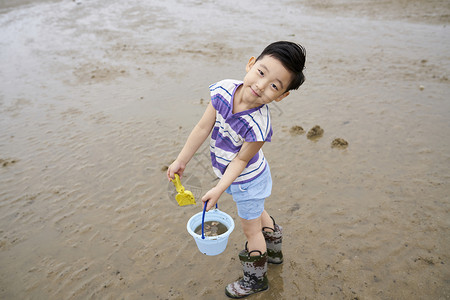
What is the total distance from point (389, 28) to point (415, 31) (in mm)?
698

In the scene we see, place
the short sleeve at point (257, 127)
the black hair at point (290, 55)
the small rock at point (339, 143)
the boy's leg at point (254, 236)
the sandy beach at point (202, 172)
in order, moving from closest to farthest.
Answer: the black hair at point (290, 55) → the short sleeve at point (257, 127) → the boy's leg at point (254, 236) → the sandy beach at point (202, 172) → the small rock at point (339, 143)

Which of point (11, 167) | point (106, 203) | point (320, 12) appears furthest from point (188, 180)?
point (320, 12)

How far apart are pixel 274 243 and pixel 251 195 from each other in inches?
27.9

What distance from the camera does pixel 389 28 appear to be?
27.8 feet

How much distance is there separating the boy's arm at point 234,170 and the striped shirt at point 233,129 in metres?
0.06

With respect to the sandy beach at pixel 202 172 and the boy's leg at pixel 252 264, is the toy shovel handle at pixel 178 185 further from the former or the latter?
the sandy beach at pixel 202 172

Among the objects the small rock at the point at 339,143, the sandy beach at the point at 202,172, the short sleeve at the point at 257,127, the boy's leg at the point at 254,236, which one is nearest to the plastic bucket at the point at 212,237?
the boy's leg at the point at 254,236

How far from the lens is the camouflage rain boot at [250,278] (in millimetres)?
2035

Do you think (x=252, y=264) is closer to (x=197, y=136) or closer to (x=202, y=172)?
(x=197, y=136)

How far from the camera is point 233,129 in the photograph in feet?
5.56

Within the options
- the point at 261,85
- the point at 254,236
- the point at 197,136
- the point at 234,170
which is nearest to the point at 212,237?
the point at 254,236

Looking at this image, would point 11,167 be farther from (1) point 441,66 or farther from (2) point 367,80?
(1) point 441,66

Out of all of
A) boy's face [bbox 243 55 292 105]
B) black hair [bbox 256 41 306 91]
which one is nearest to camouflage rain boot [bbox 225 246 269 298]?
boy's face [bbox 243 55 292 105]

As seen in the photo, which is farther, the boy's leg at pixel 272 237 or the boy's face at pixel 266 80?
the boy's leg at pixel 272 237
